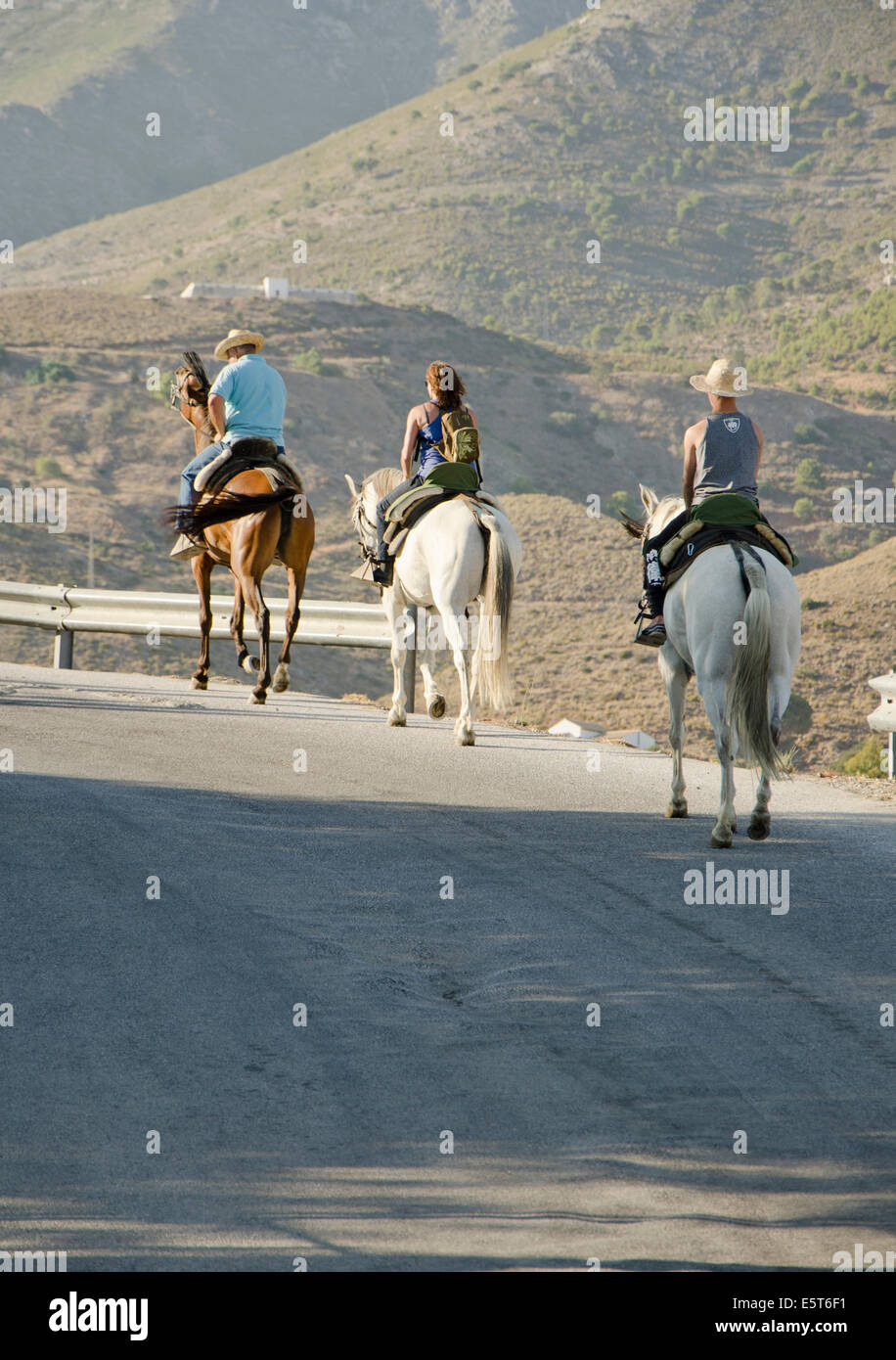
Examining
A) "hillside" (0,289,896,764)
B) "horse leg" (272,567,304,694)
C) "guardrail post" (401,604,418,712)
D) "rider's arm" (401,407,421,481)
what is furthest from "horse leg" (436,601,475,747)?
"hillside" (0,289,896,764)

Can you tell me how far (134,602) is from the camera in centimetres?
1766

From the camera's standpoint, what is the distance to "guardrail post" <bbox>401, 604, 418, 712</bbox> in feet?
48.2

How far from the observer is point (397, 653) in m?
14.4

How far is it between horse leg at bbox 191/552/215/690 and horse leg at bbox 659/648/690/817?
585 centimetres

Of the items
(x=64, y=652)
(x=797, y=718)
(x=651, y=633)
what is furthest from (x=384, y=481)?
(x=797, y=718)

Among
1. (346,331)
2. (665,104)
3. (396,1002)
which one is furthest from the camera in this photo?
(665,104)

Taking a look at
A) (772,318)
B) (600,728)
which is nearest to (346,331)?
(772,318)

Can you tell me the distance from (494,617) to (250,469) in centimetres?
316

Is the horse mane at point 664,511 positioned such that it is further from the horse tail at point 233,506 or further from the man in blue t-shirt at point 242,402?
the man in blue t-shirt at point 242,402

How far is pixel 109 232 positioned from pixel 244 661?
14538 centimetres

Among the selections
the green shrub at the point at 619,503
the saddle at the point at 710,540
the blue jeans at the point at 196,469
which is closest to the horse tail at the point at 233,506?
the blue jeans at the point at 196,469

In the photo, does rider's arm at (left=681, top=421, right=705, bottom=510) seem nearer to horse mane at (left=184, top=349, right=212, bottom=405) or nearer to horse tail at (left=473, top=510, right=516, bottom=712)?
horse tail at (left=473, top=510, right=516, bottom=712)

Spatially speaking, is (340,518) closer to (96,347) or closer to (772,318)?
(96,347)

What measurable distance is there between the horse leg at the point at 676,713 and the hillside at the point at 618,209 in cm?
7900
